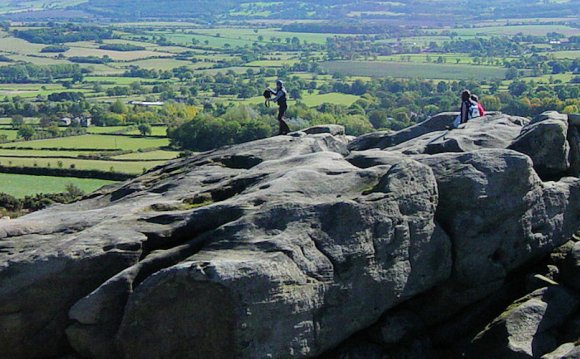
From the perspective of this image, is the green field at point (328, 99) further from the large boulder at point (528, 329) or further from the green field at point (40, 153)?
the large boulder at point (528, 329)

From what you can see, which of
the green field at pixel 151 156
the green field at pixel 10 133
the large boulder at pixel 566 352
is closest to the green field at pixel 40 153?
the green field at pixel 151 156

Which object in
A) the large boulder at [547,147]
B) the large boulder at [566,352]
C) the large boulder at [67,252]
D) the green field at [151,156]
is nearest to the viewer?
the large boulder at [566,352]

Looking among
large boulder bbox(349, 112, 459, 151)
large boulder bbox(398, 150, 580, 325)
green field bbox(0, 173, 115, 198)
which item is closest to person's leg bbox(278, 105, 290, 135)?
large boulder bbox(349, 112, 459, 151)

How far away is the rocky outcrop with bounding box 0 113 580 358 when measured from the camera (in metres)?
25.8

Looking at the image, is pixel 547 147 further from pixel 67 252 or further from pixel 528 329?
pixel 67 252

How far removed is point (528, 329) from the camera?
28.2 metres

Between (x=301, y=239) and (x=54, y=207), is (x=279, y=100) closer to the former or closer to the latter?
(x=54, y=207)

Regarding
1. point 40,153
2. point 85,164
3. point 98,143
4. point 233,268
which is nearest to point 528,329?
point 233,268

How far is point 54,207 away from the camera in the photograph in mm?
37156

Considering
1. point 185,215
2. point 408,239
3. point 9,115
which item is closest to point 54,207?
point 185,215

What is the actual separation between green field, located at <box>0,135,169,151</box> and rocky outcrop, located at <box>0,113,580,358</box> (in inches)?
3145

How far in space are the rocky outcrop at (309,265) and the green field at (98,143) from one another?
7989cm

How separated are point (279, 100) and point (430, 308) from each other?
17.2 m

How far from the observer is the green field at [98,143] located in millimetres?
111812
